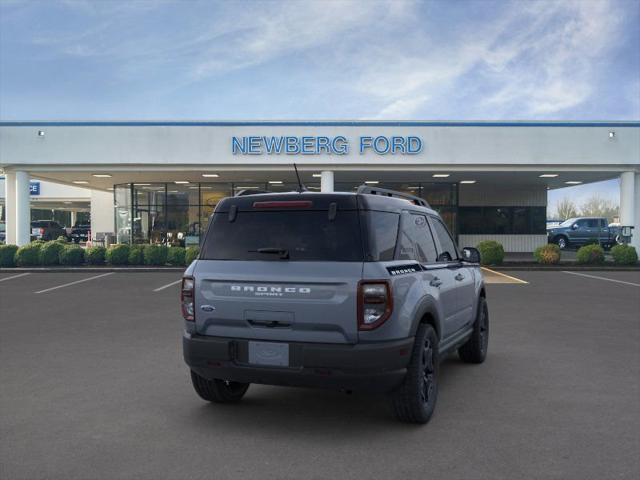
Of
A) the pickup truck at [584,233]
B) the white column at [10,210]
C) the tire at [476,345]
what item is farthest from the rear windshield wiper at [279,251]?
the pickup truck at [584,233]

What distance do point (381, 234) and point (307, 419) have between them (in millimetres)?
1690

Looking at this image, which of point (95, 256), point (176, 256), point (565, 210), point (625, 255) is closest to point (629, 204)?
point (625, 255)

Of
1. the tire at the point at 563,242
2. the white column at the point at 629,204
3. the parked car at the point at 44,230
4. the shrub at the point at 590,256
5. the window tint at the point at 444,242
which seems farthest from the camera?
the parked car at the point at 44,230

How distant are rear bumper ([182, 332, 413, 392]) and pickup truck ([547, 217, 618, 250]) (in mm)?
31922

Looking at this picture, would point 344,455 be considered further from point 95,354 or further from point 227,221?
point 95,354

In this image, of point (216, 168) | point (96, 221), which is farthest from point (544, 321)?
point (96, 221)

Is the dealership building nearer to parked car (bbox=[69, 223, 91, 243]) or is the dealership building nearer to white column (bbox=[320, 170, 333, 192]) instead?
white column (bbox=[320, 170, 333, 192])

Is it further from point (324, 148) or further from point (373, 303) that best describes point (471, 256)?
point (324, 148)

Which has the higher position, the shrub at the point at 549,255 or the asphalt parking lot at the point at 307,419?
the shrub at the point at 549,255

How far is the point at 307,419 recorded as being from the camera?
5.00 m

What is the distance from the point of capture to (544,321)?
9.79 meters

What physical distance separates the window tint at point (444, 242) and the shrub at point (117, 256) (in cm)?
1680

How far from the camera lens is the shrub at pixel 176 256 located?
21.1 meters

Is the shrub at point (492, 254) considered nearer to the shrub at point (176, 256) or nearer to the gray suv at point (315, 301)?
the shrub at point (176, 256)
